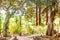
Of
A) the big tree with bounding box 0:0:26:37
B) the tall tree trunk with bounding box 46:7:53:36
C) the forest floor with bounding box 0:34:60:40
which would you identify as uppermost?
the big tree with bounding box 0:0:26:37

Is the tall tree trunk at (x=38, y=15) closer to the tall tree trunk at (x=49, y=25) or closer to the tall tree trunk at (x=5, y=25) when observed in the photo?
the tall tree trunk at (x=49, y=25)

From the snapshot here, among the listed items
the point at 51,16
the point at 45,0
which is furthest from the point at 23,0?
the point at 51,16

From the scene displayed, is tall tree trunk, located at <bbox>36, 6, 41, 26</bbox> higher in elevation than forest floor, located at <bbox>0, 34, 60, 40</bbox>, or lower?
higher

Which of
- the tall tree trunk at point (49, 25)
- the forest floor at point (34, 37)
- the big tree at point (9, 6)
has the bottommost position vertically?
the forest floor at point (34, 37)

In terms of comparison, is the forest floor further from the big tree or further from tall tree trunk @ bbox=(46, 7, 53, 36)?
the big tree

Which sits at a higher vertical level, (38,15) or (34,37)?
(38,15)

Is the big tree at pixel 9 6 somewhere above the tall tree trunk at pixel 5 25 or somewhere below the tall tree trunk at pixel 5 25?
above

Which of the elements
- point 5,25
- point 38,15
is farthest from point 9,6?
point 38,15

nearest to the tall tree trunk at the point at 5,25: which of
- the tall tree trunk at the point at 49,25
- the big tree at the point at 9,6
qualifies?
the big tree at the point at 9,6

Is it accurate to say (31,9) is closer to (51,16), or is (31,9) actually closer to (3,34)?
(51,16)

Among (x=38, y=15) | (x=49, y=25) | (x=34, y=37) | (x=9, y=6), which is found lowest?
(x=34, y=37)

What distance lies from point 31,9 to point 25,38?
1.38 feet

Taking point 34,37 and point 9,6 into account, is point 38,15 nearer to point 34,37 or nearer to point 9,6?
point 34,37

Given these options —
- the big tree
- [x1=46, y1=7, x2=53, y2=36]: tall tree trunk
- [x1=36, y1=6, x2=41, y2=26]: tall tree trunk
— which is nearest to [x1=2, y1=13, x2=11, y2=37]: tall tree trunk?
the big tree
